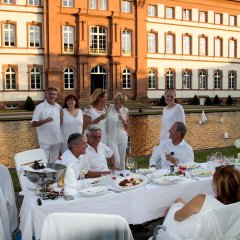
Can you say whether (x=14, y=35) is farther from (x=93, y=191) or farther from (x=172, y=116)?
(x=93, y=191)

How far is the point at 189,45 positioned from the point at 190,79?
348 centimetres

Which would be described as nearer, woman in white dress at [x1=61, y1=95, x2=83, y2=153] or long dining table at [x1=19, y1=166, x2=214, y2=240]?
long dining table at [x1=19, y1=166, x2=214, y2=240]

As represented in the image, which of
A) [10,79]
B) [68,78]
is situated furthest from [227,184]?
[68,78]

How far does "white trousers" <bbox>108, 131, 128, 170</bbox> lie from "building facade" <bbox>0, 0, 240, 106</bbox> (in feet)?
79.4

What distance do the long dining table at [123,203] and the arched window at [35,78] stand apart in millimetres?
27633

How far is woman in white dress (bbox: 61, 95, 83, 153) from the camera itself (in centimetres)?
670

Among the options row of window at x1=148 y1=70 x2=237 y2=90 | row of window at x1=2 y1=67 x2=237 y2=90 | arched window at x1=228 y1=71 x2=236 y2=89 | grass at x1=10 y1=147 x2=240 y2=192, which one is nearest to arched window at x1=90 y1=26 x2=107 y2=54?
row of window at x1=2 y1=67 x2=237 y2=90

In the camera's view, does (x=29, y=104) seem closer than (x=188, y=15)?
Yes

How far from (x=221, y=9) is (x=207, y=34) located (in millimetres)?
3288

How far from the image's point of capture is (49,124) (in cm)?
670

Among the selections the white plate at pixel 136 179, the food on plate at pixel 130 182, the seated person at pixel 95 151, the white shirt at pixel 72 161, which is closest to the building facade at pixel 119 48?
the seated person at pixel 95 151

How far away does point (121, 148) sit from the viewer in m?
7.16

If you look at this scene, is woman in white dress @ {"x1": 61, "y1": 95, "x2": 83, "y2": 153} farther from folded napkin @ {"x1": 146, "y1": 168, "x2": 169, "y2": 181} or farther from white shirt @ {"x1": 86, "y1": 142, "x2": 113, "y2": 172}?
folded napkin @ {"x1": 146, "y1": 168, "x2": 169, "y2": 181}

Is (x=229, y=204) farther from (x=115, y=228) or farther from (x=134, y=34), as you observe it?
(x=134, y=34)
